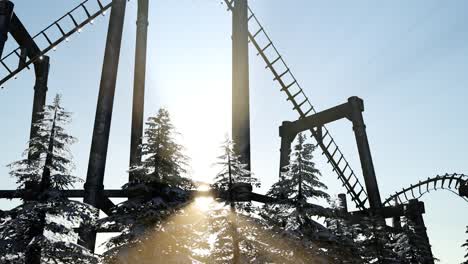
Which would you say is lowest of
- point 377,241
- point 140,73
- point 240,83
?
point 377,241

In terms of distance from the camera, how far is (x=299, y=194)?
12320 millimetres

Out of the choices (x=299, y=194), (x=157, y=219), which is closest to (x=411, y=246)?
(x=299, y=194)

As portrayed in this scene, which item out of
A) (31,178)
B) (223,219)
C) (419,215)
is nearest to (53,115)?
(31,178)

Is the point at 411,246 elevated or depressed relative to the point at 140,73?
depressed

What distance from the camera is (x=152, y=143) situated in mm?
10508

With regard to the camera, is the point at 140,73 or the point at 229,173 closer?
the point at 229,173

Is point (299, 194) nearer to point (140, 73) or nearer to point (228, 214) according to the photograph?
point (228, 214)

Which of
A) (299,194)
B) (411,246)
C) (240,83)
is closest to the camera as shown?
(299,194)

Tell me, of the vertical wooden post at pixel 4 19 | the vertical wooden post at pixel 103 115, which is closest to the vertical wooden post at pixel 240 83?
the vertical wooden post at pixel 103 115

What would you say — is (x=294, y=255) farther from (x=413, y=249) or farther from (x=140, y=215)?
(x=413, y=249)

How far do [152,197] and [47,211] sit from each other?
8.58 feet

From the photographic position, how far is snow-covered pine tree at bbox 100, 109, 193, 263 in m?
9.32

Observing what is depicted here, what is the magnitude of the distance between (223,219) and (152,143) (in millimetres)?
2758

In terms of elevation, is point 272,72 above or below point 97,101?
above
